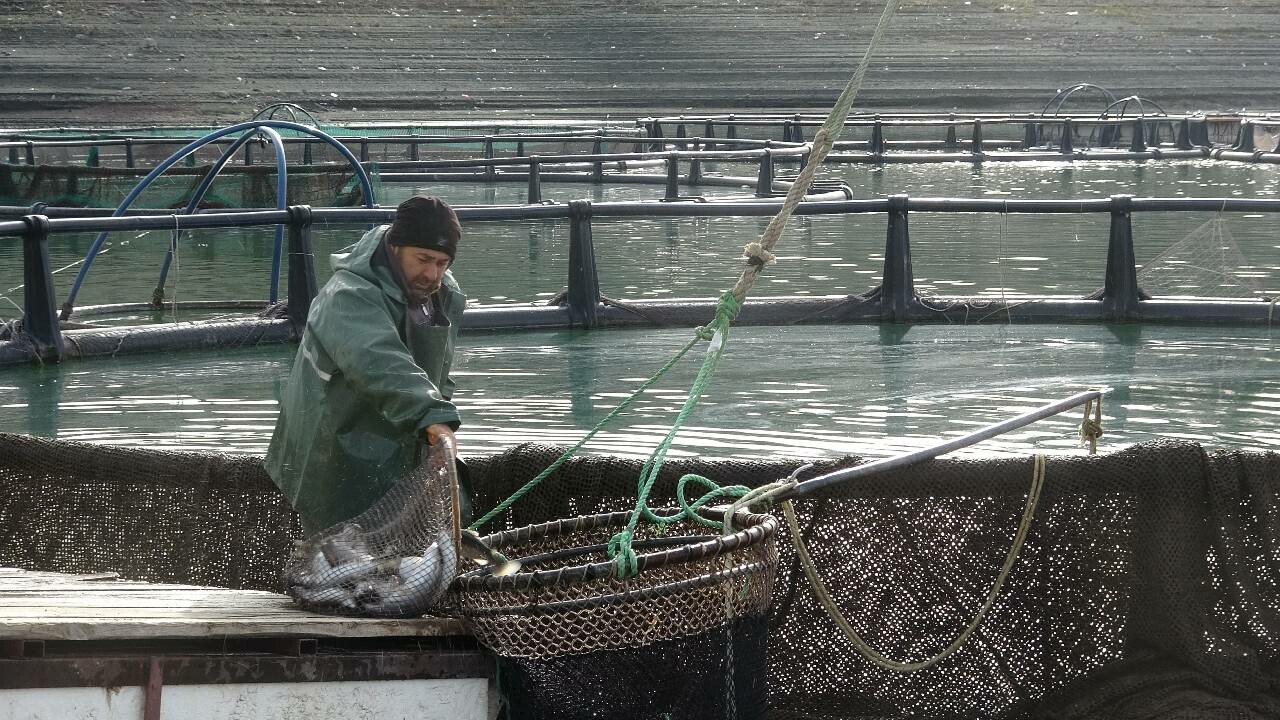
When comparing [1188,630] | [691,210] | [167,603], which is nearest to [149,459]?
[167,603]

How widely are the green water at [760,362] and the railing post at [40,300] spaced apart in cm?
16

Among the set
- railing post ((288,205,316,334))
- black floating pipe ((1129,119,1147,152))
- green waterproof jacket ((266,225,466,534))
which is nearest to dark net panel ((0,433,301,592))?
green waterproof jacket ((266,225,466,534))

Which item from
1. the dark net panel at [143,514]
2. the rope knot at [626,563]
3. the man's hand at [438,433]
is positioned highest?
the man's hand at [438,433]

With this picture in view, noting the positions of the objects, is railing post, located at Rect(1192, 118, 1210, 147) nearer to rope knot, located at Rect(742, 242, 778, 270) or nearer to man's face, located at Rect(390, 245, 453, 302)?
rope knot, located at Rect(742, 242, 778, 270)

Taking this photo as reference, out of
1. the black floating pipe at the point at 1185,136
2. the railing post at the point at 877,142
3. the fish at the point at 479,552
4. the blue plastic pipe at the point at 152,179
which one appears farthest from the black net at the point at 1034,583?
the black floating pipe at the point at 1185,136

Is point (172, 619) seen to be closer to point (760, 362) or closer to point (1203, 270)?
point (760, 362)

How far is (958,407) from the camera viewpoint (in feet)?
29.1

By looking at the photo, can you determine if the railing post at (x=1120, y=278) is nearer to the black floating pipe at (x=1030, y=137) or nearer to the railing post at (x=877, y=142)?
the railing post at (x=877, y=142)

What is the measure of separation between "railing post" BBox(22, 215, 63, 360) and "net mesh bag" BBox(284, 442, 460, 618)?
6227mm

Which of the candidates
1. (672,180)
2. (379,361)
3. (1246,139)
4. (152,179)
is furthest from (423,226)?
(1246,139)

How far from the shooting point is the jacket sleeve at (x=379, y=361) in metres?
4.22

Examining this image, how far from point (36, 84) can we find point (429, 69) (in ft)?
43.4

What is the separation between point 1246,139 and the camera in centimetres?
3119

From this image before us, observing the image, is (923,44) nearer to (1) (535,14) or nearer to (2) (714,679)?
(1) (535,14)
